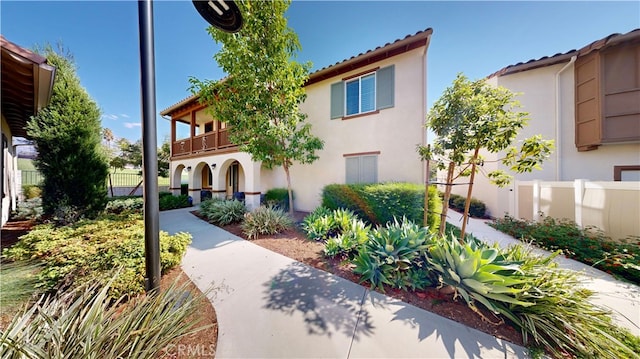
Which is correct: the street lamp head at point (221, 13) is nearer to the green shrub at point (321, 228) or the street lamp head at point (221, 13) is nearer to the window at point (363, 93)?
the green shrub at point (321, 228)

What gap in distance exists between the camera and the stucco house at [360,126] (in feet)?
23.4

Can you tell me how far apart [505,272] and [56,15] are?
31.2ft

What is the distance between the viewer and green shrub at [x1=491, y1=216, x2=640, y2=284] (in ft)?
12.9

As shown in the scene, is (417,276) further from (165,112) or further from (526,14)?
(165,112)

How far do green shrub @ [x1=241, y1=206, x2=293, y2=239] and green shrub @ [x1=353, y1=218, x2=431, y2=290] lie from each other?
133 inches

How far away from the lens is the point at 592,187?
554cm

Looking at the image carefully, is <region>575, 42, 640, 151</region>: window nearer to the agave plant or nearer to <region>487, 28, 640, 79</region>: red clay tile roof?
<region>487, 28, 640, 79</region>: red clay tile roof

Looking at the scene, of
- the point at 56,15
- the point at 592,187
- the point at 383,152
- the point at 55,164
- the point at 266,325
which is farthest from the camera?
the point at 383,152

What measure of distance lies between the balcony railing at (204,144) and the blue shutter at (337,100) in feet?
16.3

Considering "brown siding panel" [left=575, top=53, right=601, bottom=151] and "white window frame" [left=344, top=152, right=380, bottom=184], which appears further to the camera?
"white window frame" [left=344, top=152, right=380, bottom=184]

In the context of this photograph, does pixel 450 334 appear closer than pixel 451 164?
Yes

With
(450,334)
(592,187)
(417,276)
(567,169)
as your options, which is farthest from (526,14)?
(450,334)

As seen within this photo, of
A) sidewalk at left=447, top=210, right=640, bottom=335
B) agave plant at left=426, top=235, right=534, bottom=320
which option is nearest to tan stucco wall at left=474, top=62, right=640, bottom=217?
sidewalk at left=447, top=210, right=640, bottom=335

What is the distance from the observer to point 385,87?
7555 millimetres
